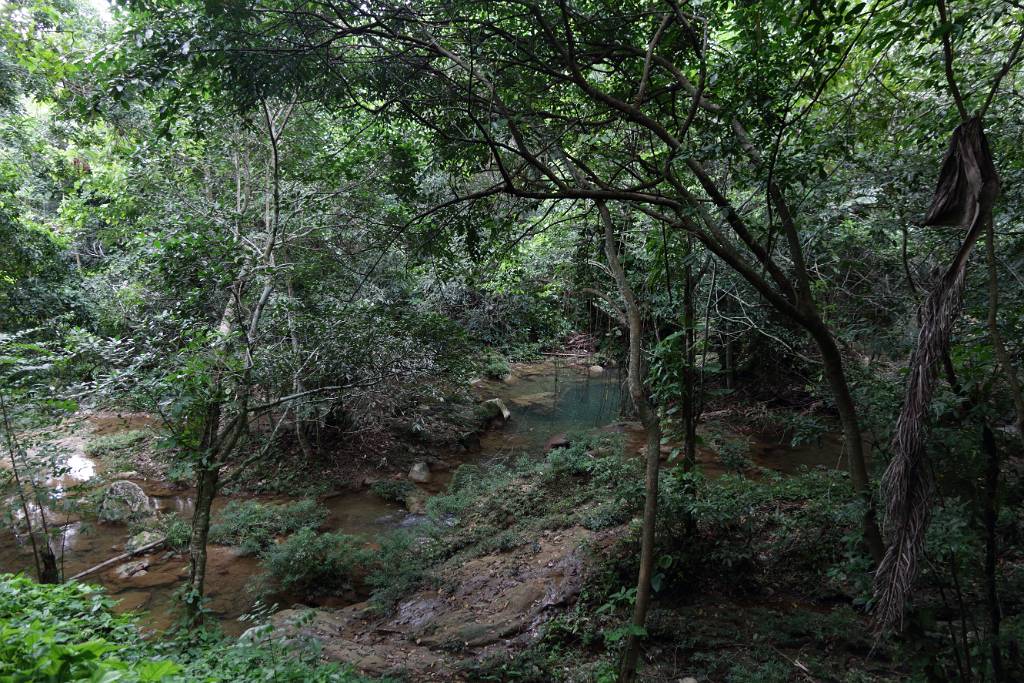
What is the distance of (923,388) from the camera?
2422 millimetres

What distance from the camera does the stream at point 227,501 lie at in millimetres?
7047

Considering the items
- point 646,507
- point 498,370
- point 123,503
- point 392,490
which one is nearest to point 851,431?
point 646,507

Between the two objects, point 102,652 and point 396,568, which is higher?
point 102,652

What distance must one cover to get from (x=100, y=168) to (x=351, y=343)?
4928 mm

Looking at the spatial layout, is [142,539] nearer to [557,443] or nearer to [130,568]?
[130,568]

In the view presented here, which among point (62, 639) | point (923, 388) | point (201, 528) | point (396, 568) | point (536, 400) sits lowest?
point (396, 568)

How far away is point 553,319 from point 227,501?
672 centimetres

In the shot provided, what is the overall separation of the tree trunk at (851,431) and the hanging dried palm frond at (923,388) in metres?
0.82

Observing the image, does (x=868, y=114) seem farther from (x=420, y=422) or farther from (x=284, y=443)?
(x=284, y=443)

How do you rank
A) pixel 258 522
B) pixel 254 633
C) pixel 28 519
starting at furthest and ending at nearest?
pixel 258 522
pixel 28 519
pixel 254 633

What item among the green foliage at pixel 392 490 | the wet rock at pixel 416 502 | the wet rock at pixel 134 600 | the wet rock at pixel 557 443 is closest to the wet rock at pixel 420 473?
the green foliage at pixel 392 490

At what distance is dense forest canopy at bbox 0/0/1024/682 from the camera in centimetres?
321

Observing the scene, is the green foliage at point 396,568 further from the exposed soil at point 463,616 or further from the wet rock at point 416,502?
the wet rock at point 416,502

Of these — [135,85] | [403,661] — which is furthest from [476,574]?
[135,85]
